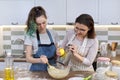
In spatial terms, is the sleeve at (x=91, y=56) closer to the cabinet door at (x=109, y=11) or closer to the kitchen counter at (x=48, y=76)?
the kitchen counter at (x=48, y=76)

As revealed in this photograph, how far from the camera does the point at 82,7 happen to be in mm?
3535

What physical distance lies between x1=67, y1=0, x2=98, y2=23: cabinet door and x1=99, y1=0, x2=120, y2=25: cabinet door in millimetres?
73

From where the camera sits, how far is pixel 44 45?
2.59 meters

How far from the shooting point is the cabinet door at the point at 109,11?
11.5 ft

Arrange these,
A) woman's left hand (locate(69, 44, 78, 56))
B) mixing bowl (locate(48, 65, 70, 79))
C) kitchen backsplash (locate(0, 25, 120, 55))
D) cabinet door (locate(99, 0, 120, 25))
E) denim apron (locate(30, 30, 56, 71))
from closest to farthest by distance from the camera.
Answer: mixing bowl (locate(48, 65, 70, 79)) < woman's left hand (locate(69, 44, 78, 56)) < denim apron (locate(30, 30, 56, 71)) < cabinet door (locate(99, 0, 120, 25)) < kitchen backsplash (locate(0, 25, 120, 55))

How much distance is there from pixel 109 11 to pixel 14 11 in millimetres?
1186

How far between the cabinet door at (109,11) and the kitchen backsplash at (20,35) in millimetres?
318

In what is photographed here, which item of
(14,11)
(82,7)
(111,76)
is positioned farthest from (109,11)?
(111,76)

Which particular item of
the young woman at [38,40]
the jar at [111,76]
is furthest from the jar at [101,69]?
the young woman at [38,40]

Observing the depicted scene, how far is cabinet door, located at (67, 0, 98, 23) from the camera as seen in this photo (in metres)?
3.51

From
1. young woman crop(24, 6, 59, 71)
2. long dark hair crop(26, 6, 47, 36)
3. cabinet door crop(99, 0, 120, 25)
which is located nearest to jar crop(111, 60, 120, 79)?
young woman crop(24, 6, 59, 71)

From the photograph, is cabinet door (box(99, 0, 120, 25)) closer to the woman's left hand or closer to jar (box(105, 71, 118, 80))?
the woman's left hand

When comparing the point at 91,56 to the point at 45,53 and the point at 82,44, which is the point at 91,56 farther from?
the point at 45,53

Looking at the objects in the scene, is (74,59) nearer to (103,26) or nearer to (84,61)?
(84,61)
